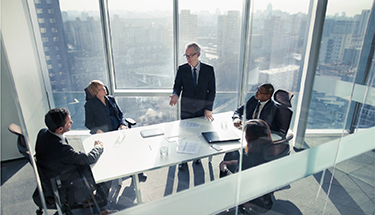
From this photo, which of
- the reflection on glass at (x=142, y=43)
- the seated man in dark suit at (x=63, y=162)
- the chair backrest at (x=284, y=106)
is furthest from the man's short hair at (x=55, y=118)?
the reflection on glass at (x=142, y=43)

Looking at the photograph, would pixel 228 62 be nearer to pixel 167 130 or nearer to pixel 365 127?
pixel 167 130

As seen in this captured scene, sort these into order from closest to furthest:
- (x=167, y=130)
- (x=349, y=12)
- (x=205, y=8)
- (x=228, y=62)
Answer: (x=349, y=12)
(x=167, y=130)
(x=205, y=8)
(x=228, y=62)

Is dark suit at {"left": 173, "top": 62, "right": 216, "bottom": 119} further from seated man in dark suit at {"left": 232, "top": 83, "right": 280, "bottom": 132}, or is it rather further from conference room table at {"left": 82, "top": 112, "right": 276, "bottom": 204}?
seated man in dark suit at {"left": 232, "top": 83, "right": 280, "bottom": 132}

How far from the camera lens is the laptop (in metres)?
2.13

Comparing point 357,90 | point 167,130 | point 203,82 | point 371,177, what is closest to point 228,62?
point 203,82

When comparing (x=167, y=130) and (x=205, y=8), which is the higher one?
(x=205, y=8)

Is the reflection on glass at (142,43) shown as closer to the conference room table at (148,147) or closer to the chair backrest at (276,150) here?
the conference room table at (148,147)

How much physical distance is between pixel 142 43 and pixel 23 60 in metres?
3.05

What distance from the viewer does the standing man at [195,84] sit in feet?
9.24

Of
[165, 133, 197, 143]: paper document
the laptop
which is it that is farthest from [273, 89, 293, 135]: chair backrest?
[165, 133, 197, 143]: paper document

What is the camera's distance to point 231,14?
12.2ft

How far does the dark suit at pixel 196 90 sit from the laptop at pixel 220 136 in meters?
0.56

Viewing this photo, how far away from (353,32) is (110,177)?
6.70 feet

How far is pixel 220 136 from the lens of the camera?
222 cm
